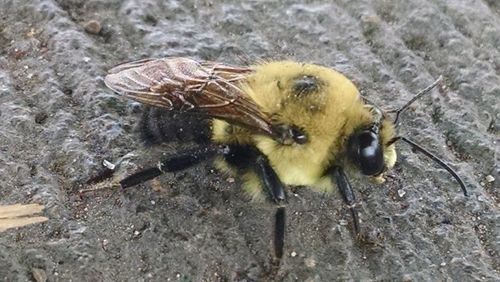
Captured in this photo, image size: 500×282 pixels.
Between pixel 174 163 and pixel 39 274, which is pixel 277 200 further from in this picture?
pixel 39 274

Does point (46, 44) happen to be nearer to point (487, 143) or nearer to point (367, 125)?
point (367, 125)

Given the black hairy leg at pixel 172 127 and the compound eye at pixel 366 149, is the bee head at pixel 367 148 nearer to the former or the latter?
the compound eye at pixel 366 149

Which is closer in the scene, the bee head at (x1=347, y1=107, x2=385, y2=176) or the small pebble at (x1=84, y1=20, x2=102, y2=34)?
the bee head at (x1=347, y1=107, x2=385, y2=176)

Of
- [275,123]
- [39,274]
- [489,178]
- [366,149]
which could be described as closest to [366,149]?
[366,149]

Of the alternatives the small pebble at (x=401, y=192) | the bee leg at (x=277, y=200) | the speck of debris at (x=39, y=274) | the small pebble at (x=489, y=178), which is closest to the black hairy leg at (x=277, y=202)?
the bee leg at (x=277, y=200)

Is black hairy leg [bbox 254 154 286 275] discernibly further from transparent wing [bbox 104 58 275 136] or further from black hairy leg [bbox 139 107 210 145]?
black hairy leg [bbox 139 107 210 145]

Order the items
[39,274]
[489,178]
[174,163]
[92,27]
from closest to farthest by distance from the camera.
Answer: [39,274] < [174,163] < [489,178] < [92,27]

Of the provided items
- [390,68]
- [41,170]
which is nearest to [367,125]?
[390,68]

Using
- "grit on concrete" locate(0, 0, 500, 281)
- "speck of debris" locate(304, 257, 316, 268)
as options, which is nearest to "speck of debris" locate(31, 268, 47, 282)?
"grit on concrete" locate(0, 0, 500, 281)
